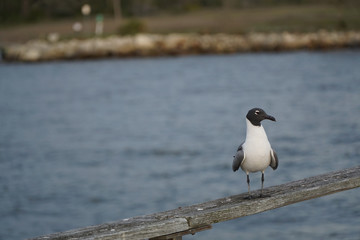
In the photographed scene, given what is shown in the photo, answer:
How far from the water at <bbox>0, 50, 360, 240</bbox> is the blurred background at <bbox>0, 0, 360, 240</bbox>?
0.14 feet

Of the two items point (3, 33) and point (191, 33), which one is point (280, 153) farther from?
point (3, 33)

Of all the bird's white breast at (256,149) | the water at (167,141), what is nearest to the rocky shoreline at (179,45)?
the water at (167,141)

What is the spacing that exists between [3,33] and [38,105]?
32516 millimetres

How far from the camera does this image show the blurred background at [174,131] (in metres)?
10.9

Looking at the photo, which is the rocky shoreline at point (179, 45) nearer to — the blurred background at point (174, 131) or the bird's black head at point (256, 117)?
the blurred background at point (174, 131)

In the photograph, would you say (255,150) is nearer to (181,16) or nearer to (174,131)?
(174,131)

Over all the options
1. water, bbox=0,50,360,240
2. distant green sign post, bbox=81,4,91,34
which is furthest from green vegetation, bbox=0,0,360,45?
water, bbox=0,50,360,240

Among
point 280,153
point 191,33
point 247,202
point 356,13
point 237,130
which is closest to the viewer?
point 247,202

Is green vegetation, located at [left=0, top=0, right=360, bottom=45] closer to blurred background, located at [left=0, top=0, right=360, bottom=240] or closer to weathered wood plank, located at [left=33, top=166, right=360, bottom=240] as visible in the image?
blurred background, located at [left=0, top=0, right=360, bottom=240]

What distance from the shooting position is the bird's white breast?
4199mm

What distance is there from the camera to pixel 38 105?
29.5 metres

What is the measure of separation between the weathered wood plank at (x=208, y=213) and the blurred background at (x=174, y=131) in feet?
15.1

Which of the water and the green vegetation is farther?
the green vegetation

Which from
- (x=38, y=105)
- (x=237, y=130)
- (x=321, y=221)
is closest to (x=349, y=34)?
(x=38, y=105)
